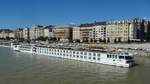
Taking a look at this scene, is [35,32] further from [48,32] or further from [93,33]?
[93,33]

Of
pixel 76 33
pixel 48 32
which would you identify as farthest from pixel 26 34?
pixel 76 33

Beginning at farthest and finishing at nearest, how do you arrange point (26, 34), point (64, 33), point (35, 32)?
point (26, 34)
point (35, 32)
point (64, 33)

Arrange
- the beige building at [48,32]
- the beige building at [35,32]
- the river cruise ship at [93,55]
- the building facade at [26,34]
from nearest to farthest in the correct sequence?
the river cruise ship at [93,55]
the beige building at [48,32]
the beige building at [35,32]
the building facade at [26,34]

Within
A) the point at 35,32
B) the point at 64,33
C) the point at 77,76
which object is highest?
the point at 35,32

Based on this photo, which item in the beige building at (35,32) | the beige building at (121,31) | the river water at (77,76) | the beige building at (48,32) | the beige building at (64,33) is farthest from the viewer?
the beige building at (35,32)

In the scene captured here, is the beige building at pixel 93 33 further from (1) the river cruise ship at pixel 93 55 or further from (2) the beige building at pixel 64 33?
(1) the river cruise ship at pixel 93 55

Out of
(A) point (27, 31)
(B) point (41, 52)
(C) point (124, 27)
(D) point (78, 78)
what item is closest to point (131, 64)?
(D) point (78, 78)

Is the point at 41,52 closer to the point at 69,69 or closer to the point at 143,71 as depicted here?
the point at 69,69

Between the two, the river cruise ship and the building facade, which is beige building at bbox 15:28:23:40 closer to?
the building facade

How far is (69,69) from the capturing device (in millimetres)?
31672

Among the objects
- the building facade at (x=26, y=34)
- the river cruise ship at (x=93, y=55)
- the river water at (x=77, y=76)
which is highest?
the building facade at (x=26, y=34)

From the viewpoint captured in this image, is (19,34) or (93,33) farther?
(19,34)

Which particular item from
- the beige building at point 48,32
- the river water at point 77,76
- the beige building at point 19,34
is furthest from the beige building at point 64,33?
the river water at point 77,76

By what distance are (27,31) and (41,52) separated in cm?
7998
